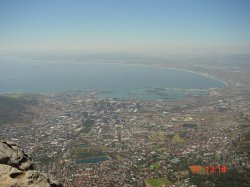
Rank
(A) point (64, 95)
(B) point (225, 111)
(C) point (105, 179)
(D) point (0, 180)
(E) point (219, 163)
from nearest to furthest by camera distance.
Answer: (D) point (0, 180)
(C) point (105, 179)
(E) point (219, 163)
(B) point (225, 111)
(A) point (64, 95)

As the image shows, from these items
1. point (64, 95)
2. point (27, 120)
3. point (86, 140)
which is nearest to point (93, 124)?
point (86, 140)

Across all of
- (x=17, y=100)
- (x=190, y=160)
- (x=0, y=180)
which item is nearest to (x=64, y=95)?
(x=17, y=100)

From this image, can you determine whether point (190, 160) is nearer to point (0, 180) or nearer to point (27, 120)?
point (0, 180)

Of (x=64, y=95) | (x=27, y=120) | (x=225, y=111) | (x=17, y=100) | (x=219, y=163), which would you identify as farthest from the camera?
(x=64, y=95)

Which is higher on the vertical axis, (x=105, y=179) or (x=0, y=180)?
(x=0, y=180)

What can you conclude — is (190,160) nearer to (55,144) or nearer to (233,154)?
(233,154)

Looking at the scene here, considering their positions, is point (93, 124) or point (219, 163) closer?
point (219, 163)
